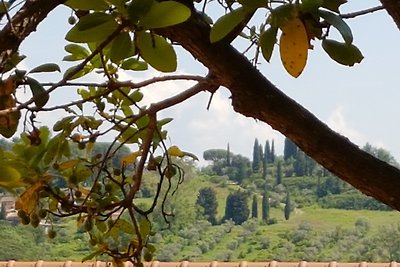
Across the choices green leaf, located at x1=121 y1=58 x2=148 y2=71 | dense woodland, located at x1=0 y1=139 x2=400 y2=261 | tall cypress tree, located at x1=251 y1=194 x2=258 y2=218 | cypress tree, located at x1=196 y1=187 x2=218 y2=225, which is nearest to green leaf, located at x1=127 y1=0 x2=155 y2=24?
green leaf, located at x1=121 y1=58 x2=148 y2=71

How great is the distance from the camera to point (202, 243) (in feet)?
21.9

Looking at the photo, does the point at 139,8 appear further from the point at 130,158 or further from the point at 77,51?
the point at 130,158

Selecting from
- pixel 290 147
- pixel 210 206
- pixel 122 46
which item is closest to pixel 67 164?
pixel 122 46

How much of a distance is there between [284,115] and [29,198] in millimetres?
333

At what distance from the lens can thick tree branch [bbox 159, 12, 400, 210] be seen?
2.48ft

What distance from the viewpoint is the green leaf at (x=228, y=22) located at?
597 mm

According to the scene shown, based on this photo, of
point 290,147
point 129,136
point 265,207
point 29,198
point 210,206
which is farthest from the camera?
point 265,207

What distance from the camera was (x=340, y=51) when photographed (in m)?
0.64

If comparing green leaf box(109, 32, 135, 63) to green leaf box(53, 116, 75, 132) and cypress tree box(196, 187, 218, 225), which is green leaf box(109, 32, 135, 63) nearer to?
green leaf box(53, 116, 75, 132)

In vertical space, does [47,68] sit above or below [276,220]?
below

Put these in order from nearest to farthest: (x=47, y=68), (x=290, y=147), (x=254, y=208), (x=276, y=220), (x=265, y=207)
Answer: (x=47, y=68), (x=290, y=147), (x=254, y=208), (x=276, y=220), (x=265, y=207)

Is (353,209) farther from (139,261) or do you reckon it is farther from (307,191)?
(139,261)

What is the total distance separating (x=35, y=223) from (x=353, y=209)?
6.73 metres

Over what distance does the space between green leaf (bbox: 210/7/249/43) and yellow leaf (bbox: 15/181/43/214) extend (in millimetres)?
403
